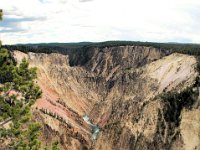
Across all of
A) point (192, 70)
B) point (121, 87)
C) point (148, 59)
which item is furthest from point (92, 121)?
point (148, 59)

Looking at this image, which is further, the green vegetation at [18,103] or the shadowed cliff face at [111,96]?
the shadowed cliff face at [111,96]

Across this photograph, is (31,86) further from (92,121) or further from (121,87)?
(121,87)

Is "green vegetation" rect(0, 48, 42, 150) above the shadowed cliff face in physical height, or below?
above

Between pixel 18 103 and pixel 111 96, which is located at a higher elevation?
pixel 18 103

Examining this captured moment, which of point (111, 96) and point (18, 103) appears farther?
point (111, 96)
